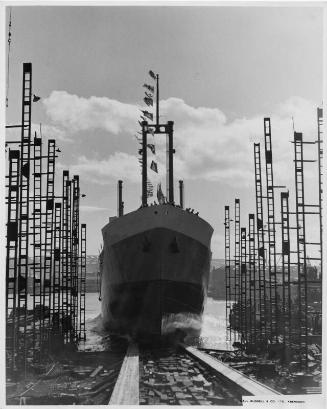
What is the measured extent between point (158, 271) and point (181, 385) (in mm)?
11863

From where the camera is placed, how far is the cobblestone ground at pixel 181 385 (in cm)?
1550

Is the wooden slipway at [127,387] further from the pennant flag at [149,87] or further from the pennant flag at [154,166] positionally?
the pennant flag at [154,166]

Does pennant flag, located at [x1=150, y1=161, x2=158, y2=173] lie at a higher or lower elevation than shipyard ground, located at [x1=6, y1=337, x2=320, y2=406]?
higher

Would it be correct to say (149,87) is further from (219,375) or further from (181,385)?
(181,385)

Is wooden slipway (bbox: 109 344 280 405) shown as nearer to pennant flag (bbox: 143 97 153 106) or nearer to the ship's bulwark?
the ship's bulwark

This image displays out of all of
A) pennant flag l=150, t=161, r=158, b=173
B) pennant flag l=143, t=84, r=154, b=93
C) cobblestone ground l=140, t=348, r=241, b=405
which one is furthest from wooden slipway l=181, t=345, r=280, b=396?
pennant flag l=150, t=161, r=158, b=173

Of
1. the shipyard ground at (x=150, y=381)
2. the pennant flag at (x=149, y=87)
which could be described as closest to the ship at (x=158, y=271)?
the shipyard ground at (x=150, y=381)

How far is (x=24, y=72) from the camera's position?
790 inches

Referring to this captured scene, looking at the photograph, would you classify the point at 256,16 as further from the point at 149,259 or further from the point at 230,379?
the point at 149,259

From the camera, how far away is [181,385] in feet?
56.6

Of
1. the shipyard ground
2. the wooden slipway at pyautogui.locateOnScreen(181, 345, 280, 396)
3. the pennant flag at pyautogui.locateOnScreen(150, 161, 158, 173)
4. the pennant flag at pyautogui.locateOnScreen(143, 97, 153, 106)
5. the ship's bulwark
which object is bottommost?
the shipyard ground

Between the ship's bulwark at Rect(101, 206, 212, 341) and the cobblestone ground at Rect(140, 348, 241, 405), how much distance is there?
18.9ft

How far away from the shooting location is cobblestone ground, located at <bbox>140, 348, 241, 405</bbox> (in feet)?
50.9

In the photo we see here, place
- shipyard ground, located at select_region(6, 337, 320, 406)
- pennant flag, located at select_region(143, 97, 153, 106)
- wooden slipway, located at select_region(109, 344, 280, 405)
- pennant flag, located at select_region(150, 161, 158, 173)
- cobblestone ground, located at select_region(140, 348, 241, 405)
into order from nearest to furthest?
1. wooden slipway, located at select_region(109, 344, 280, 405)
2. cobblestone ground, located at select_region(140, 348, 241, 405)
3. shipyard ground, located at select_region(6, 337, 320, 406)
4. pennant flag, located at select_region(143, 97, 153, 106)
5. pennant flag, located at select_region(150, 161, 158, 173)
